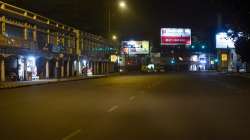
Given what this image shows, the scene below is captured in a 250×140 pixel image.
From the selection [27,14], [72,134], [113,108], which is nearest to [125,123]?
[72,134]

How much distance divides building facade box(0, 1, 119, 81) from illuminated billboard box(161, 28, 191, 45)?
2070cm

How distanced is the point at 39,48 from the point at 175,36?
175 ft

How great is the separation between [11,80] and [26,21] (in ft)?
24.6

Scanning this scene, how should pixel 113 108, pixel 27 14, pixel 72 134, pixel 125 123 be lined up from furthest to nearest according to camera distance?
pixel 27 14 → pixel 113 108 → pixel 125 123 → pixel 72 134

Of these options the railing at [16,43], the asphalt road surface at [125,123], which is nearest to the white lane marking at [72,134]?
the asphalt road surface at [125,123]

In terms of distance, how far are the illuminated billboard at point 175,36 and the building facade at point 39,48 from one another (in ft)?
67.9

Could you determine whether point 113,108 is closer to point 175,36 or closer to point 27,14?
point 27,14

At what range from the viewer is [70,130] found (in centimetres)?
1380

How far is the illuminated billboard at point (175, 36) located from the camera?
109m

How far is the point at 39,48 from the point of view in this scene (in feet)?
201

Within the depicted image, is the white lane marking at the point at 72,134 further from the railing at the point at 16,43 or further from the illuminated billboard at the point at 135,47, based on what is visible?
the illuminated billboard at the point at 135,47

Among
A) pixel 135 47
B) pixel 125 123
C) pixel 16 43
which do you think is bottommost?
pixel 125 123

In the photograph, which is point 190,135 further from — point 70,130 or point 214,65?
point 214,65

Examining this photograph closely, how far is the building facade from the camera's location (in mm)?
52500
